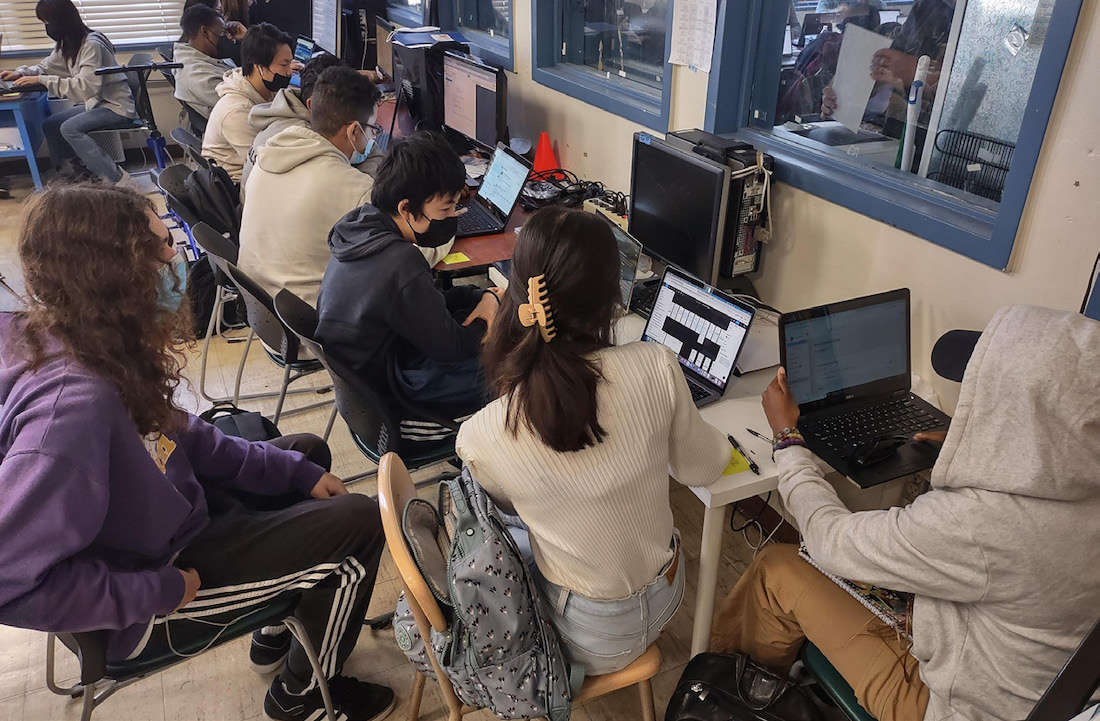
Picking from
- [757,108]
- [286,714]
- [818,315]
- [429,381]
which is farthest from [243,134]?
[818,315]

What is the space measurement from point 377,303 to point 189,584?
2.38 feet

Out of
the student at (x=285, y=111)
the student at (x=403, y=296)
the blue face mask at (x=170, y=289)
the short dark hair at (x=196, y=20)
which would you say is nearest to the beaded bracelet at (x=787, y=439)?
the student at (x=403, y=296)

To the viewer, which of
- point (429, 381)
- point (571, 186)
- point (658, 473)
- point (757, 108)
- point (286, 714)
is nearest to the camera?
point (658, 473)

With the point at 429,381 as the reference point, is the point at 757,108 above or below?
above

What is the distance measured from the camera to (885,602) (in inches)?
55.4

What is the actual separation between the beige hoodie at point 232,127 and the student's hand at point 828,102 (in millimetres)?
2347

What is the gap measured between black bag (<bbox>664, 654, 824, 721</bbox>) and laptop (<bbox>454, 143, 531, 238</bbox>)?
5.20 feet

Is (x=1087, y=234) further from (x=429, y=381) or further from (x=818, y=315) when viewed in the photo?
(x=429, y=381)

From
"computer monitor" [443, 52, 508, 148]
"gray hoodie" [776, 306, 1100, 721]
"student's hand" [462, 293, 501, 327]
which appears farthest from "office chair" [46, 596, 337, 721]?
"computer monitor" [443, 52, 508, 148]

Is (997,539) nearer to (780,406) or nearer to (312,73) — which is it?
(780,406)

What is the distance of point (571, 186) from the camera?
2.79 metres

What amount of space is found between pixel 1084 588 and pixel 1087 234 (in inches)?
26.1

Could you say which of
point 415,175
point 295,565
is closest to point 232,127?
point 415,175

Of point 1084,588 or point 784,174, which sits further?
point 784,174
